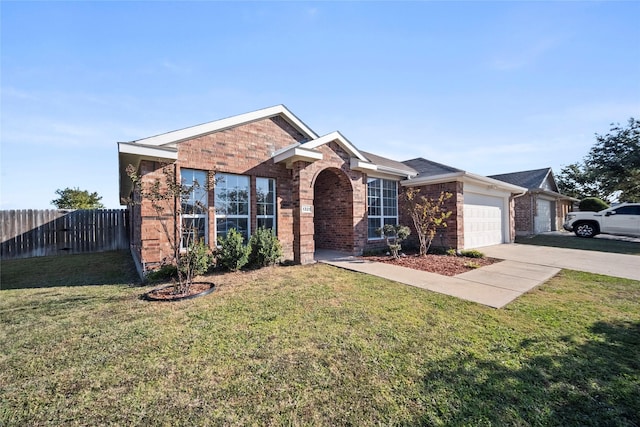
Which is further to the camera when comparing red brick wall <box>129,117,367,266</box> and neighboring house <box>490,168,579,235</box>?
neighboring house <box>490,168,579,235</box>

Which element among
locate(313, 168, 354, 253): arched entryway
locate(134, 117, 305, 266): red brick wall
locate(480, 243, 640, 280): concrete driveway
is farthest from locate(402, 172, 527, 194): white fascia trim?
locate(134, 117, 305, 266): red brick wall

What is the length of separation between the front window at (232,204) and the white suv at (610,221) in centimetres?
1980

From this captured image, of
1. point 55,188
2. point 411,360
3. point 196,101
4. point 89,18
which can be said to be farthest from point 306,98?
point 55,188

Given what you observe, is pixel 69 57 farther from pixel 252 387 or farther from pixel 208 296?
pixel 252 387

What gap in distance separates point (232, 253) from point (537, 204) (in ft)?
73.5

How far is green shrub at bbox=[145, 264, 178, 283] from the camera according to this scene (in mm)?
Result: 6563

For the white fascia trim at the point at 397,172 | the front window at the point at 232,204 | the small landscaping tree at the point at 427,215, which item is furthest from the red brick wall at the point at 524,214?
the front window at the point at 232,204

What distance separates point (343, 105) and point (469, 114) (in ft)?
16.7

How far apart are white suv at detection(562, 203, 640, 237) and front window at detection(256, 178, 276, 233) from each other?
1886 cm

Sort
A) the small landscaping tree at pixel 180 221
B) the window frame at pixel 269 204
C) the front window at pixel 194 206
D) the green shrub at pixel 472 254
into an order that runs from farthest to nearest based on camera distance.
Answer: the green shrub at pixel 472 254 → the window frame at pixel 269 204 → the front window at pixel 194 206 → the small landscaping tree at pixel 180 221

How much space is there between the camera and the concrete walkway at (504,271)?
5.70 meters

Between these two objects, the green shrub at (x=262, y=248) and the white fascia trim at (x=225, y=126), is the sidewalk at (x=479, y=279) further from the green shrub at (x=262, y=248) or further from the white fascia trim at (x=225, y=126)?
the white fascia trim at (x=225, y=126)

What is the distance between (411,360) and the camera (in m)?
3.08

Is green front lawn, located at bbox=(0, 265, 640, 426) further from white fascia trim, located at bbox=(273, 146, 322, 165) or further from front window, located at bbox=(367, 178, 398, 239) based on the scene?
front window, located at bbox=(367, 178, 398, 239)
